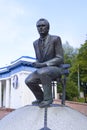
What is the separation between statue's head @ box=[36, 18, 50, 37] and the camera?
18.1 ft

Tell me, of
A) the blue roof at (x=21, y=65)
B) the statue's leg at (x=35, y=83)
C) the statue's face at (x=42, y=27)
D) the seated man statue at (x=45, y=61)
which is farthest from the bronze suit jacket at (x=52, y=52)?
the blue roof at (x=21, y=65)

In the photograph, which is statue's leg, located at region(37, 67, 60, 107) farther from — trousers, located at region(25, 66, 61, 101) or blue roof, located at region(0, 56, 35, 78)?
blue roof, located at region(0, 56, 35, 78)

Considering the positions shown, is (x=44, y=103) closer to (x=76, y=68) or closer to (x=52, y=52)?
(x=52, y=52)

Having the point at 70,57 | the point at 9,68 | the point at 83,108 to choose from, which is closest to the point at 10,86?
the point at 9,68

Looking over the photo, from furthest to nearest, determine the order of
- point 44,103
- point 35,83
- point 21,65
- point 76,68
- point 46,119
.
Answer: point 76,68 < point 21,65 < point 35,83 < point 44,103 < point 46,119

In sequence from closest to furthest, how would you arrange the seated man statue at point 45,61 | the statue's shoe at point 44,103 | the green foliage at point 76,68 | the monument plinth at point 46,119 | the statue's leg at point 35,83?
1. the monument plinth at point 46,119
2. the statue's shoe at point 44,103
3. the seated man statue at point 45,61
4. the statue's leg at point 35,83
5. the green foliage at point 76,68

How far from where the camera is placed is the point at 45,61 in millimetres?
5539

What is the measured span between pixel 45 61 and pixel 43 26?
1.70ft

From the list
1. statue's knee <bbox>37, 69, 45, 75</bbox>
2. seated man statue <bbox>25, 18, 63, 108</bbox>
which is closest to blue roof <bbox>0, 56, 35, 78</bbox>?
seated man statue <bbox>25, 18, 63, 108</bbox>

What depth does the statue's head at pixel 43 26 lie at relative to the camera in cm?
551

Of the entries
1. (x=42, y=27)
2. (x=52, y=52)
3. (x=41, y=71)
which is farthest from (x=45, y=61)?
(x=42, y=27)

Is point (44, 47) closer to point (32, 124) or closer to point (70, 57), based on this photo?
point (32, 124)

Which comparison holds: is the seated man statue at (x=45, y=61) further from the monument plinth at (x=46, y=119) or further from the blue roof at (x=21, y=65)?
the blue roof at (x=21, y=65)

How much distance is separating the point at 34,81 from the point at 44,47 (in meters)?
0.52
